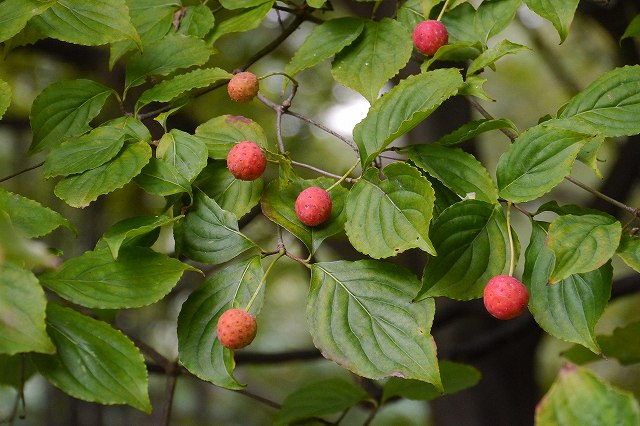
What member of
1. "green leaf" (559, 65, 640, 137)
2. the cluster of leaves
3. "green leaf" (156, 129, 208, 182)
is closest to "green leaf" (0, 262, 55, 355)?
the cluster of leaves

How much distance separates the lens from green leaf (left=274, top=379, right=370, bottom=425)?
115cm

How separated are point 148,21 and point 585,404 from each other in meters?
0.77

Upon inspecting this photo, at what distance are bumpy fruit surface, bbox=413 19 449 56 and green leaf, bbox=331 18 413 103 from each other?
0.07 feet

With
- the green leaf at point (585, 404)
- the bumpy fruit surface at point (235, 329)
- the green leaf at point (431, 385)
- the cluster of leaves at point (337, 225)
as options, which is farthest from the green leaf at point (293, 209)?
the green leaf at point (431, 385)

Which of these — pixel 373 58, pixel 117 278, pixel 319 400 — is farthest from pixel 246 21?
pixel 319 400

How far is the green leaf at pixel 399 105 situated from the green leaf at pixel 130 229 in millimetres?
196

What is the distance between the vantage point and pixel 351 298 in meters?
0.71

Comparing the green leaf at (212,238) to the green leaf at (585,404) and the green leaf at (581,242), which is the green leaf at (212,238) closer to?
the green leaf at (581,242)

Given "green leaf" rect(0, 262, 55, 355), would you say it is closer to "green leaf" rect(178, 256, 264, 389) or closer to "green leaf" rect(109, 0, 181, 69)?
"green leaf" rect(178, 256, 264, 389)

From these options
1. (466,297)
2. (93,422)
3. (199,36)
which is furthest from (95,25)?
(93,422)

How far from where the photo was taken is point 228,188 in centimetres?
80

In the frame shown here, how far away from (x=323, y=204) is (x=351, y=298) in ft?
0.31

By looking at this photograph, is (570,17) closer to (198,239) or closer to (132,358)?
(198,239)

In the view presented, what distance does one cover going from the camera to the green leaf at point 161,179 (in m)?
0.73
